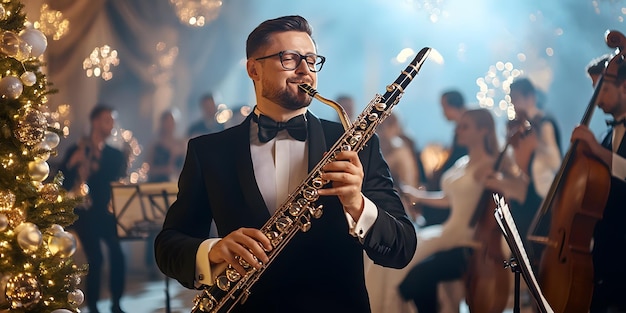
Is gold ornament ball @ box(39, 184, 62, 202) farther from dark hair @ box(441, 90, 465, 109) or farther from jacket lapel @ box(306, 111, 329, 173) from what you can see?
dark hair @ box(441, 90, 465, 109)

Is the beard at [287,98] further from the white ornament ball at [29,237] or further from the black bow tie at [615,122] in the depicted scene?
the black bow tie at [615,122]

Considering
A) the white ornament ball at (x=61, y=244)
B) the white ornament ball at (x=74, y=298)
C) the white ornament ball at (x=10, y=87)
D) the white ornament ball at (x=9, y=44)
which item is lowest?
the white ornament ball at (x=74, y=298)

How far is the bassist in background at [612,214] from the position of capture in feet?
11.7

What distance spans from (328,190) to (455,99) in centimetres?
114

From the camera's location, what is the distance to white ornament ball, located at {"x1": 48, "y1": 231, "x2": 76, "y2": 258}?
2.80 m

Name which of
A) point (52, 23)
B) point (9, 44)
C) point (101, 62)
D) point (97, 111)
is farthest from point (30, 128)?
point (52, 23)

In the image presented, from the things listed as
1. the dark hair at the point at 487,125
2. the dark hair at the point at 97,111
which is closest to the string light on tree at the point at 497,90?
the dark hair at the point at 487,125

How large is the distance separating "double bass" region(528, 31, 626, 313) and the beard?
56.6 inches

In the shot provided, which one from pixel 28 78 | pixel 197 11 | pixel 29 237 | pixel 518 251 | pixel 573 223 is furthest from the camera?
pixel 197 11

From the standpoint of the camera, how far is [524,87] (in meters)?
3.65

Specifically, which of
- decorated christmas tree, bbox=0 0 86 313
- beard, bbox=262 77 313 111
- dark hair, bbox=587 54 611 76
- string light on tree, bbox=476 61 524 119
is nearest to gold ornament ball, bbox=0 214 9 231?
decorated christmas tree, bbox=0 0 86 313

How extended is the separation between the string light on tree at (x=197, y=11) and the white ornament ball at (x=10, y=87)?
1.00 metres

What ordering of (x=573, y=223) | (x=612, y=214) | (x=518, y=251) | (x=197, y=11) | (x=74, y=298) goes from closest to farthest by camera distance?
(x=518, y=251), (x=74, y=298), (x=573, y=223), (x=197, y=11), (x=612, y=214)

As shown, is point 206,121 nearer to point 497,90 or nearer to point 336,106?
point 336,106
